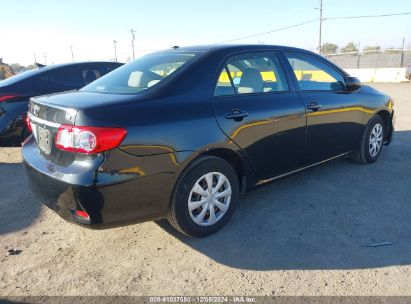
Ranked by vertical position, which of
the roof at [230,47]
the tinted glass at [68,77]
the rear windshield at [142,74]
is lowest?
the tinted glass at [68,77]

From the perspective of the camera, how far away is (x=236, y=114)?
3295 mm

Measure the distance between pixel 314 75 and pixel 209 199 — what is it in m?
2.15

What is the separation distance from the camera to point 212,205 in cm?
329

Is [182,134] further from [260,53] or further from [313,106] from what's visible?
[313,106]

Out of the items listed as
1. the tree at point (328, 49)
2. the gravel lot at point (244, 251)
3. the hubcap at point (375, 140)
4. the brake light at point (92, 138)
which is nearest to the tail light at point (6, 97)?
the gravel lot at point (244, 251)

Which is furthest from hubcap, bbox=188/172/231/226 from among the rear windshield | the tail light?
the tail light

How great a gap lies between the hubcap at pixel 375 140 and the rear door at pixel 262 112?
174cm

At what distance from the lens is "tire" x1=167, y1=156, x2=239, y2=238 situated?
3.04 metres

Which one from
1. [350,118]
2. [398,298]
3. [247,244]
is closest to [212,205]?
[247,244]

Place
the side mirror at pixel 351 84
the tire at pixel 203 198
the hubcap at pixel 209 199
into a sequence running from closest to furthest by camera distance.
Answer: the tire at pixel 203 198 < the hubcap at pixel 209 199 < the side mirror at pixel 351 84

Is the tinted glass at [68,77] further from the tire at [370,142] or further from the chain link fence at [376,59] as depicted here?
the chain link fence at [376,59]

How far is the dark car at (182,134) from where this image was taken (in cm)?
263

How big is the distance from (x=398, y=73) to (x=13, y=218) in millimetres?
28716

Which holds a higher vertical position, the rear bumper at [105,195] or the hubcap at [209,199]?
the rear bumper at [105,195]
